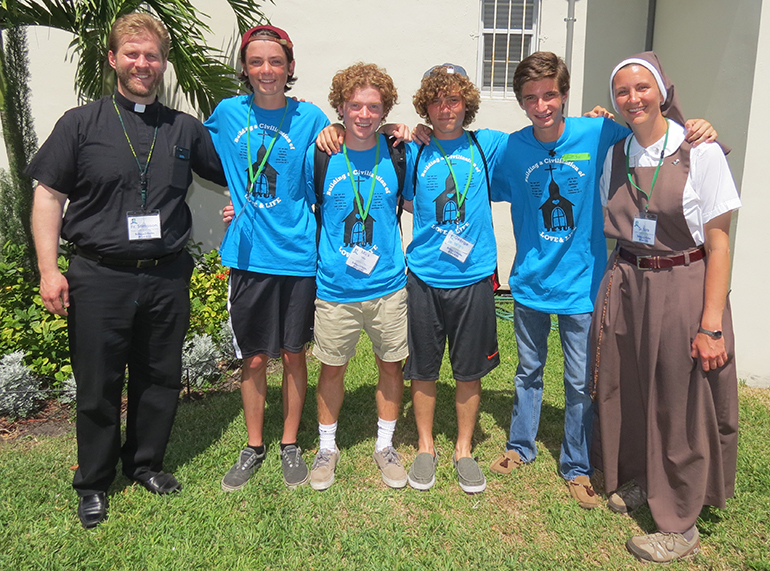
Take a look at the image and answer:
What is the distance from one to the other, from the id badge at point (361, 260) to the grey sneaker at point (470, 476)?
1.33 metres

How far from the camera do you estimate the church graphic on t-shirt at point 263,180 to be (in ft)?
10.1

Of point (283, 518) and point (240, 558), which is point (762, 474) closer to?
Answer: point (283, 518)

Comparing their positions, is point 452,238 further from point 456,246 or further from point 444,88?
point 444,88

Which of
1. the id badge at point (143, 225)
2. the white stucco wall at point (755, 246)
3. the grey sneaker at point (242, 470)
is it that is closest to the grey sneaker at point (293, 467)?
the grey sneaker at point (242, 470)

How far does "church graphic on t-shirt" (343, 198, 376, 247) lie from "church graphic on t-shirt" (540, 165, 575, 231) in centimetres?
95

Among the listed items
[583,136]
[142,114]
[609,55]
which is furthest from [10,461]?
[609,55]

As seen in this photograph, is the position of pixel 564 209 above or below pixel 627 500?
above

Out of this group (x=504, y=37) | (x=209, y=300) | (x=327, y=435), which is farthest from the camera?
(x=504, y=37)

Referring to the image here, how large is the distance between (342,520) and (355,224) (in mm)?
1614

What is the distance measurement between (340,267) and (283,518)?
139cm

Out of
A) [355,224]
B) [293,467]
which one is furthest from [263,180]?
[293,467]

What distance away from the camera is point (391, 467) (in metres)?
3.45

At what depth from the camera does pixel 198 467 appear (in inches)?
141

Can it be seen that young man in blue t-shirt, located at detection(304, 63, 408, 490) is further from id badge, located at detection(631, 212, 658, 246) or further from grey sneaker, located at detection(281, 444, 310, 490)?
id badge, located at detection(631, 212, 658, 246)
